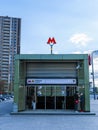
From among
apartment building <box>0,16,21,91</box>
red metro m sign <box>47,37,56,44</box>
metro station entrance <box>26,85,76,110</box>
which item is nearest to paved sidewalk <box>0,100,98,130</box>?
metro station entrance <box>26,85,76,110</box>

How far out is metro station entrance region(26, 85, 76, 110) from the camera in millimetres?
22703

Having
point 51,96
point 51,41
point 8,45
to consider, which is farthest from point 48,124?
point 8,45

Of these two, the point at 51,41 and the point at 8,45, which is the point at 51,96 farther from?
the point at 8,45

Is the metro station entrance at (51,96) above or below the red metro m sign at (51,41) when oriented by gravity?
below

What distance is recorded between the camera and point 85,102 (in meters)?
20.1

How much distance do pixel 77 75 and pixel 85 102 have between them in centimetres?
288

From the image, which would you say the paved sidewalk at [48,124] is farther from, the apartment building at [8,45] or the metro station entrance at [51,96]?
the apartment building at [8,45]

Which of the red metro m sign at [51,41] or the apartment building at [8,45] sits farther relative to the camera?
the apartment building at [8,45]

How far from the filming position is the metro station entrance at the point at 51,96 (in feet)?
74.5

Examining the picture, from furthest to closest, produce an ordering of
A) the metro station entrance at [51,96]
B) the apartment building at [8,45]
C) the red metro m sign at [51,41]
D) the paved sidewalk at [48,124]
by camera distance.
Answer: the apartment building at [8,45], the metro station entrance at [51,96], the red metro m sign at [51,41], the paved sidewalk at [48,124]

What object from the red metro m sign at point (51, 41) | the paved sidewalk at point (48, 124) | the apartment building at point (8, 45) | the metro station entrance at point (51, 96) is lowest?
→ the paved sidewalk at point (48, 124)

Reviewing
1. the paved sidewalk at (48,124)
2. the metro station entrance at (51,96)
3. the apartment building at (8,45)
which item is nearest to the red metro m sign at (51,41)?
the metro station entrance at (51,96)

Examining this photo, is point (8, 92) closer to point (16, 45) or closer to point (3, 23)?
point (16, 45)

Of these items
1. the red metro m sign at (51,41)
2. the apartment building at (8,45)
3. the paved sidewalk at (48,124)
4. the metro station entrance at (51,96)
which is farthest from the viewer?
the apartment building at (8,45)
